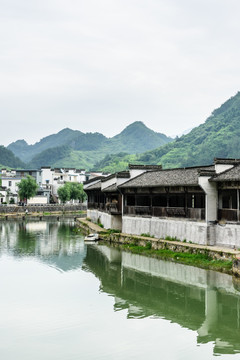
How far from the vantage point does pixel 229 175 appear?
1095 inches

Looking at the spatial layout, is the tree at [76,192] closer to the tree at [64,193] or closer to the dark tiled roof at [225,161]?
the tree at [64,193]

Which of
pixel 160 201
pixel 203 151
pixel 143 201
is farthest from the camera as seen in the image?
pixel 203 151

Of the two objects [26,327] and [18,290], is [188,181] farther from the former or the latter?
[26,327]

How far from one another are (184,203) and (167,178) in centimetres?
355

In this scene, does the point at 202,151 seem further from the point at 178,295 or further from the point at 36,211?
the point at 178,295

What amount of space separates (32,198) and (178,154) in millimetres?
99837

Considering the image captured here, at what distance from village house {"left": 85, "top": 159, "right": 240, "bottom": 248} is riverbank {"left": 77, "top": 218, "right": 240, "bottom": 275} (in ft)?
3.35

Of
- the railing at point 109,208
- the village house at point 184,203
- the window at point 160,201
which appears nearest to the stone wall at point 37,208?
the railing at point 109,208

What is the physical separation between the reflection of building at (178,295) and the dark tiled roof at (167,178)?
615cm

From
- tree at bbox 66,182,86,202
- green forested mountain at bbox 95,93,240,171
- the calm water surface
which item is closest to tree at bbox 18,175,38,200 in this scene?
tree at bbox 66,182,86,202

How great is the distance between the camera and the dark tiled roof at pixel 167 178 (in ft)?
104

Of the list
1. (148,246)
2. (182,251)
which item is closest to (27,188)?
(148,246)

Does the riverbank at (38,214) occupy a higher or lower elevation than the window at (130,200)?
lower

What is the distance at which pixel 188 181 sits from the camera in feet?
102
